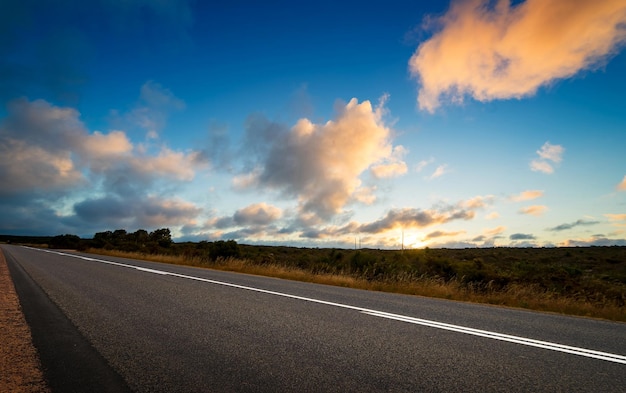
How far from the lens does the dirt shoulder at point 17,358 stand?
3.11m

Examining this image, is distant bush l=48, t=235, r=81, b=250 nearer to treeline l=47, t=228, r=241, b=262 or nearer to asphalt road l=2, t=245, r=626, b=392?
treeline l=47, t=228, r=241, b=262

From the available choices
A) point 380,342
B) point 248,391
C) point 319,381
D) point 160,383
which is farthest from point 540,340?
point 160,383

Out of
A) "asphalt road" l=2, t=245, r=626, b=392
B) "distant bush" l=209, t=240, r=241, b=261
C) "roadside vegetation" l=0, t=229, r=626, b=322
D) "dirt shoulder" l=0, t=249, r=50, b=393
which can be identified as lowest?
"dirt shoulder" l=0, t=249, r=50, b=393

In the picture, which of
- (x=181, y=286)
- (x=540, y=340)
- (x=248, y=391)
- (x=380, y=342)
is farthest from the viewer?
(x=181, y=286)

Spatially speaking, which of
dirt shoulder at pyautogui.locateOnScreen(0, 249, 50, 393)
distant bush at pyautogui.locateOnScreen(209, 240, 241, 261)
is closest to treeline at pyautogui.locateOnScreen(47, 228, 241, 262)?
distant bush at pyautogui.locateOnScreen(209, 240, 241, 261)

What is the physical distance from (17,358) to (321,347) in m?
3.58

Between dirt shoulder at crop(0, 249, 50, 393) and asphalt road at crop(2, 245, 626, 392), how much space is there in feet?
0.50

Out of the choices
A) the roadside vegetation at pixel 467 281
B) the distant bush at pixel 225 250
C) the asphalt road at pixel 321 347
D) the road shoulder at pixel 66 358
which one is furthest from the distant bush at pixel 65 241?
the asphalt road at pixel 321 347

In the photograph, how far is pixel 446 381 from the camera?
10.5 feet

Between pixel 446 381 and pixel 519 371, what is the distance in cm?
97

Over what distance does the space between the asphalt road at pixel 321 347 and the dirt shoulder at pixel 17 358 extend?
0.15 metres

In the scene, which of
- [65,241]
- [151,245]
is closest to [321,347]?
[151,245]

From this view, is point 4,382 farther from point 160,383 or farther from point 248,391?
point 248,391

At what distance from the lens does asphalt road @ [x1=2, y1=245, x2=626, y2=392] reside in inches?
126
